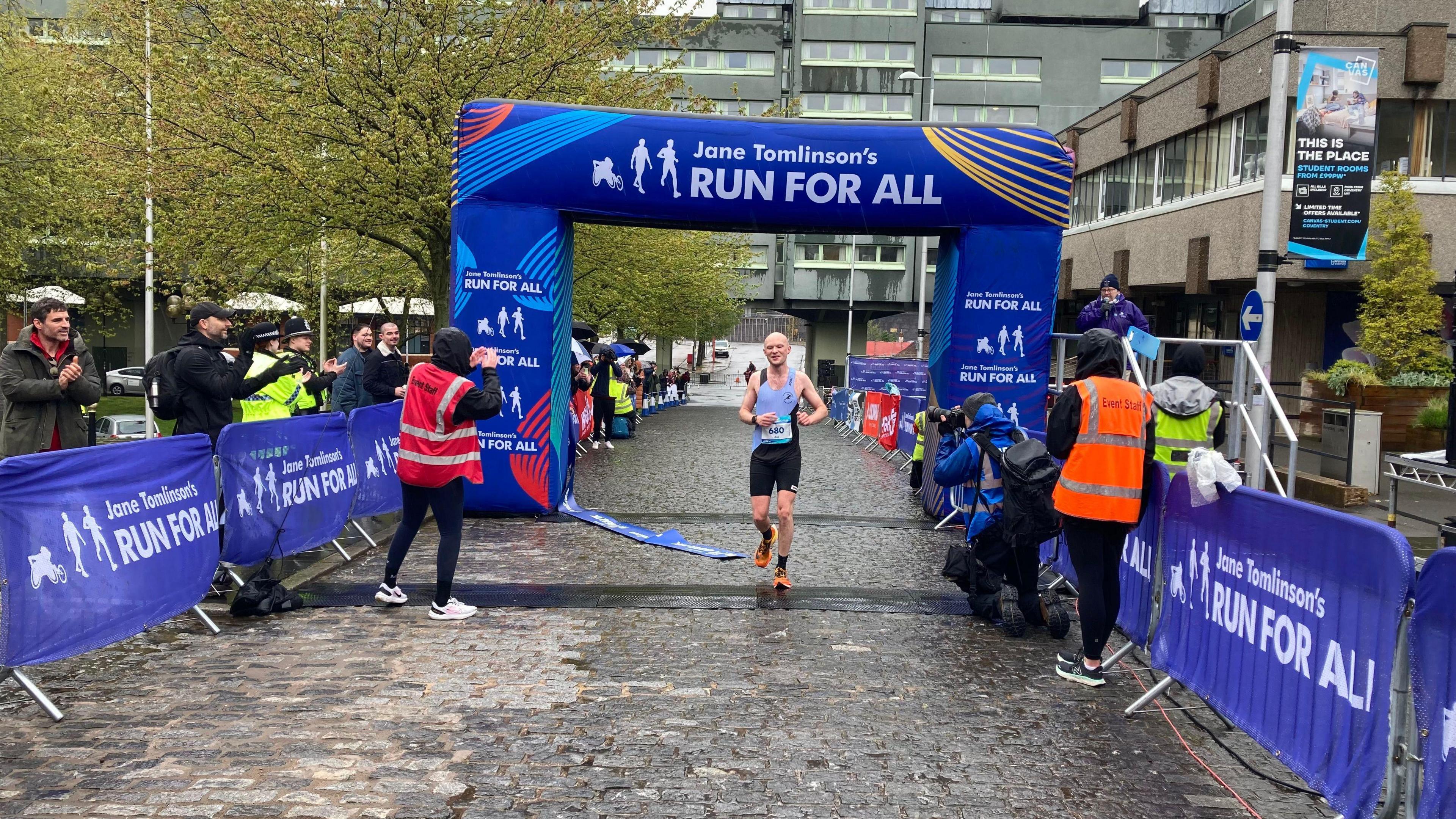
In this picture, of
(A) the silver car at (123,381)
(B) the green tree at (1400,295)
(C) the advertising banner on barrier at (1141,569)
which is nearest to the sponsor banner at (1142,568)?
(C) the advertising banner on barrier at (1141,569)

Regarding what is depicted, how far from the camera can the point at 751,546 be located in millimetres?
10383

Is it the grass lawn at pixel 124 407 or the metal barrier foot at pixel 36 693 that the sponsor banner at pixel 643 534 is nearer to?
the metal barrier foot at pixel 36 693

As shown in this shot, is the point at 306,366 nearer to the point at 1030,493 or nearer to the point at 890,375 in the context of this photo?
the point at 1030,493

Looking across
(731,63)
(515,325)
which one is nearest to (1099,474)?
(515,325)

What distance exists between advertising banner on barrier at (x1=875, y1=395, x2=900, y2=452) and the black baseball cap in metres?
13.8

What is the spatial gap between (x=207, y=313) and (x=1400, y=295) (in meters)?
21.2

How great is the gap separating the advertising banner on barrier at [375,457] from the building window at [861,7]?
55.9m

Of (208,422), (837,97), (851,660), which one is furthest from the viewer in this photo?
(837,97)

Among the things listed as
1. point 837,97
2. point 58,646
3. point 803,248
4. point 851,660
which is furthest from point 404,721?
point 837,97

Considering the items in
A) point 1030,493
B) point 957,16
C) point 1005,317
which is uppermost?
point 957,16

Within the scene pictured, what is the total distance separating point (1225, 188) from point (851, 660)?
2381cm

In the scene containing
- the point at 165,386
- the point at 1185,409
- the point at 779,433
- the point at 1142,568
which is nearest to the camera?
the point at 1142,568

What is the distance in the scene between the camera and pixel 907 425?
64.6 feet

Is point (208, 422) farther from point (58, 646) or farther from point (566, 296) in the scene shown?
point (566, 296)
